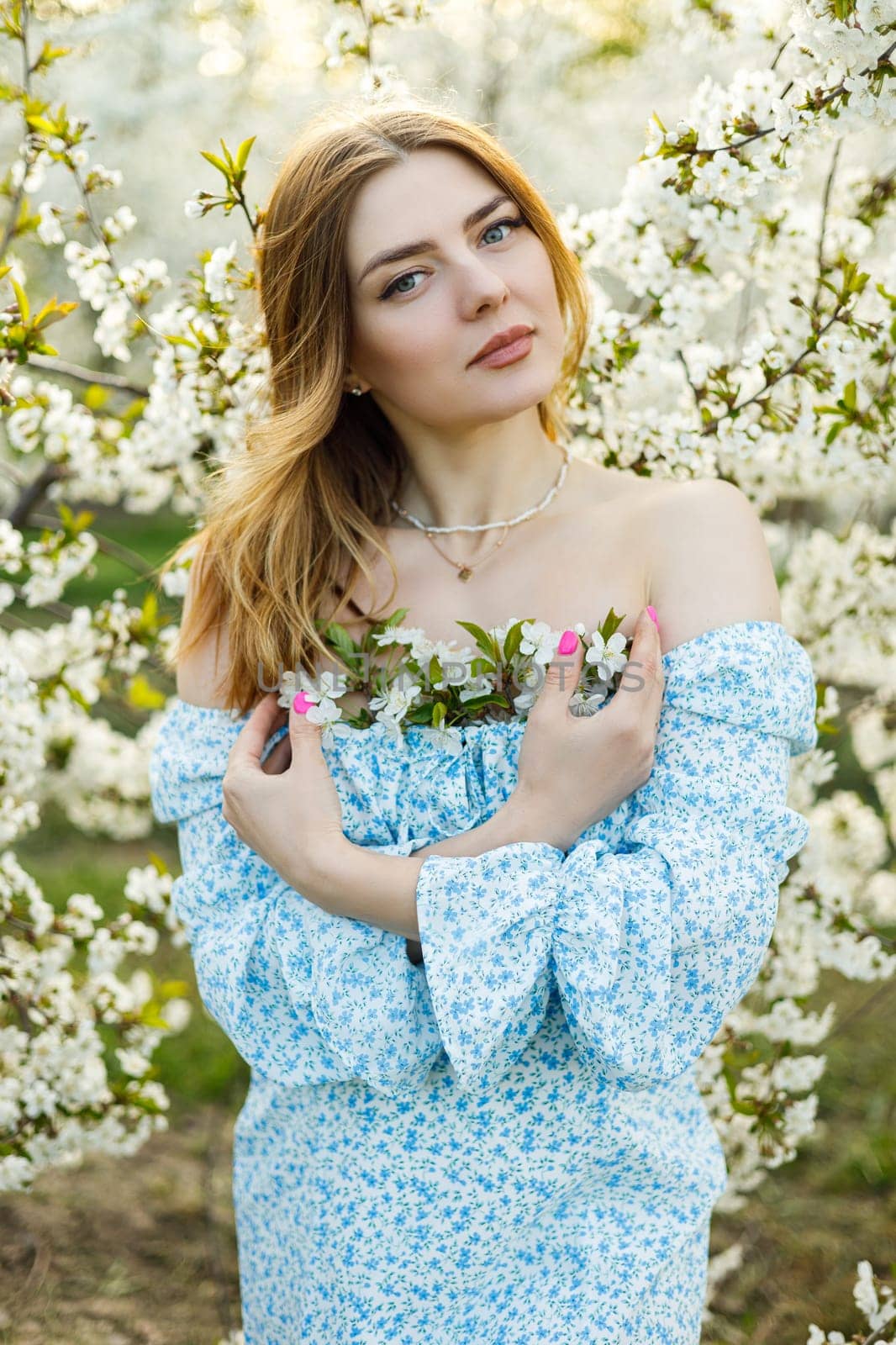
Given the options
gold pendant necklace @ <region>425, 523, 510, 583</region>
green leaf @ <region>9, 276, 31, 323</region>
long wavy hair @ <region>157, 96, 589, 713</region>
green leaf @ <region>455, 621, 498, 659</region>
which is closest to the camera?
green leaf @ <region>455, 621, 498, 659</region>

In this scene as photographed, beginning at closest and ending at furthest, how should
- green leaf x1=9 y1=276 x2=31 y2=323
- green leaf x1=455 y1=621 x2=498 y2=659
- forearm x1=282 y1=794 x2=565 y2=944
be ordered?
1. forearm x1=282 y1=794 x2=565 y2=944
2. green leaf x1=455 y1=621 x2=498 y2=659
3. green leaf x1=9 y1=276 x2=31 y2=323

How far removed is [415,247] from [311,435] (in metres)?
0.34

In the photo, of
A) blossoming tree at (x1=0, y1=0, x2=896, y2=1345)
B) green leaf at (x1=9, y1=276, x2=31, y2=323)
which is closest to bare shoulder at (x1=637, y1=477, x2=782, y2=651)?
blossoming tree at (x1=0, y1=0, x2=896, y2=1345)

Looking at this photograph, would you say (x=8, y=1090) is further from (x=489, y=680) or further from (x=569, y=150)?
(x=569, y=150)

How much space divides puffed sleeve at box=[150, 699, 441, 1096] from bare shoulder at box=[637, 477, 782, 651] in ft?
1.61

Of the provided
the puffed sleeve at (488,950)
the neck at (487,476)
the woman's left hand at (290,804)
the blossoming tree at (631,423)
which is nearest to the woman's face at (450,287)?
the neck at (487,476)

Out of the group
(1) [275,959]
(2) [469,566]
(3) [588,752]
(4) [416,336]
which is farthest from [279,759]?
(4) [416,336]

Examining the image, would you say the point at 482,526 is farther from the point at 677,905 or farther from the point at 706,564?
the point at 677,905

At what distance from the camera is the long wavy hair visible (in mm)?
1703

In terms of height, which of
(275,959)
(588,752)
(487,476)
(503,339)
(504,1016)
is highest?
(503,339)

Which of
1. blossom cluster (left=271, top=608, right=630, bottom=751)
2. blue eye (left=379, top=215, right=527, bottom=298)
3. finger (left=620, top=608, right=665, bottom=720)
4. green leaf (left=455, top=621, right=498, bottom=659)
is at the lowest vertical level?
blossom cluster (left=271, top=608, right=630, bottom=751)

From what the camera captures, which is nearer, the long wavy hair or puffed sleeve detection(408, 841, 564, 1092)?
puffed sleeve detection(408, 841, 564, 1092)

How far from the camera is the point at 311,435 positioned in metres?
1.86

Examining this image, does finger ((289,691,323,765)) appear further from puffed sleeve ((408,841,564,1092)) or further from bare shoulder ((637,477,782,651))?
bare shoulder ((637,477,782,651))
